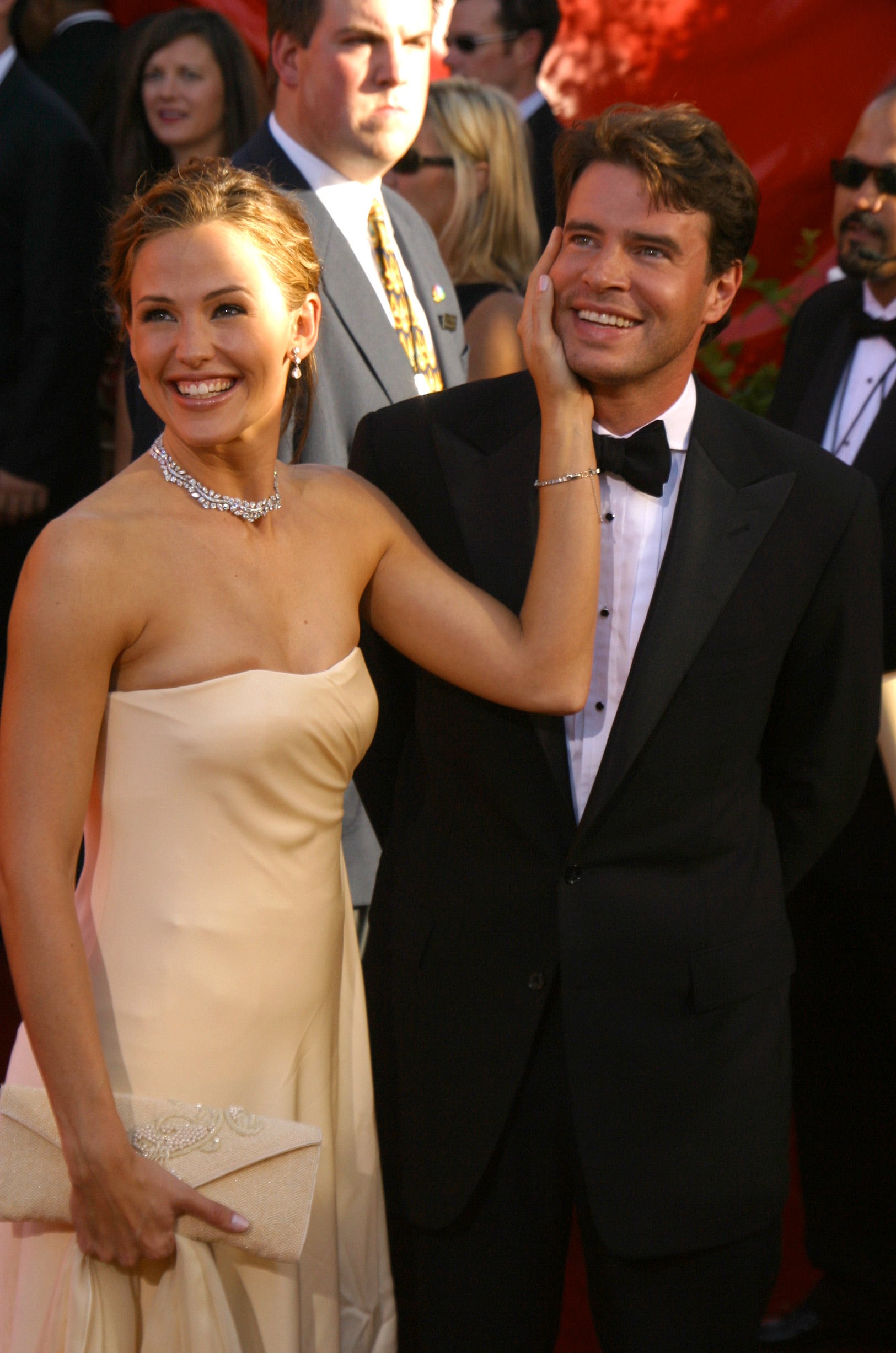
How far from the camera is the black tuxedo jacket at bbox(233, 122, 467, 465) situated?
8.75 ft

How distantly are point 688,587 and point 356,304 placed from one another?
1.08m

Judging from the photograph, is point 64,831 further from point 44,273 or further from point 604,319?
point 44,273

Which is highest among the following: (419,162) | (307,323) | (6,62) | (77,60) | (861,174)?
(77,60)

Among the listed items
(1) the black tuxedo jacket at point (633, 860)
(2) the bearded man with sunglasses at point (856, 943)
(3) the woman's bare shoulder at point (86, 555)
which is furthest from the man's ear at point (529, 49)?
(3) the woman's bare shoulder at point (86, 555)

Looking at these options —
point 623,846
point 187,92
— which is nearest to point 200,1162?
point 623,846

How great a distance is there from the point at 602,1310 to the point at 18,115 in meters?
3.03

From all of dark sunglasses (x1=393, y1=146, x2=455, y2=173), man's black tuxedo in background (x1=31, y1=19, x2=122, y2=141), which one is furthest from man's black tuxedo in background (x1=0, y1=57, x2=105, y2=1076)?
man's black tuxedo in background (x1=31, y1=19, x2=122, y2=141)

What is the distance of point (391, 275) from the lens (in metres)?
3.05

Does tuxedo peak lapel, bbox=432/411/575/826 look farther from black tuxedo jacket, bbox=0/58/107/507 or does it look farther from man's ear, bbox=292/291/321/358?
black tuxedo jacket, bbox=0/58/107/507

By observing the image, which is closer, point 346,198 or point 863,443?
point 346,198

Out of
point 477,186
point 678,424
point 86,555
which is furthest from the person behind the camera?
point 477,186

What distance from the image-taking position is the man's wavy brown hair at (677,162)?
78.4 inches

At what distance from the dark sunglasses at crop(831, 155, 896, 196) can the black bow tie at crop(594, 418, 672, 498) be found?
1903 mm

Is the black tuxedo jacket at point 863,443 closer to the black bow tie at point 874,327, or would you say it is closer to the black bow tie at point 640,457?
the black bow tie at point 874,327
